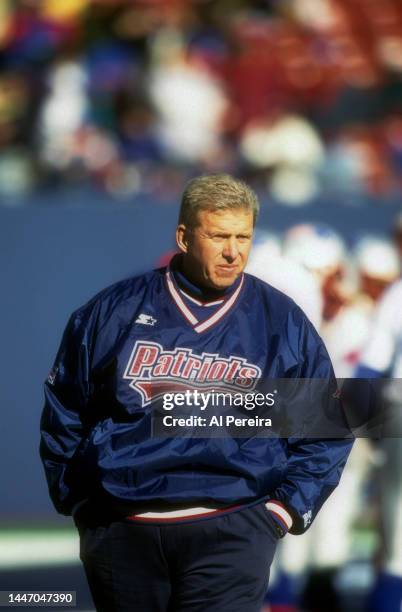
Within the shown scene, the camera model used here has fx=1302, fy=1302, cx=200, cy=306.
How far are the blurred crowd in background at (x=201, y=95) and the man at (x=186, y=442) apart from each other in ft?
14.2

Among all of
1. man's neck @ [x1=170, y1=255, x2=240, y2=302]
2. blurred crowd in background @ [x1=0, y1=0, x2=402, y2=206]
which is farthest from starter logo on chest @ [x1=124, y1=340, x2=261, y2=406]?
blurred crowd in background @ [x1=0, y1=0, x2=402, y2=206]

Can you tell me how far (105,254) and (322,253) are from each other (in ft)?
5.75

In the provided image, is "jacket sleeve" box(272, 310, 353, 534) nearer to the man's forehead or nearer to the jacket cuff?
the jacket cuff

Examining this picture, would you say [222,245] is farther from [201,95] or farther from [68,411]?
[201,95]

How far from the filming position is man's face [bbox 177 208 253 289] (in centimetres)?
330

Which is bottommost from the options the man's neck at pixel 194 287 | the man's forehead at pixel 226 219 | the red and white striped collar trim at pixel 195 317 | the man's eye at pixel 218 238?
the red and white striped collar trim at pixel 195 317

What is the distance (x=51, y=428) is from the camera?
3.41m

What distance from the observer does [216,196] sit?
331cm

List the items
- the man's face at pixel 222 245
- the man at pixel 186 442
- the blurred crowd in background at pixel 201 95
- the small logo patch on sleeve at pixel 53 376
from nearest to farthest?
1. the man at pixel 186 442
2. the man's face at pixel 222 245
3. the small logo patch on sleeve at pixel 53 376
4. the blurred crowd in background at pixel 201 95

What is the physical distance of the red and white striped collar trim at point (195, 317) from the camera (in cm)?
332

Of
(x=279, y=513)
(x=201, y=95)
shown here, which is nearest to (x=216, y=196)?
(x=279, y=513)

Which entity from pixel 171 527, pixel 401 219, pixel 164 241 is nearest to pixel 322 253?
pixel 401 219

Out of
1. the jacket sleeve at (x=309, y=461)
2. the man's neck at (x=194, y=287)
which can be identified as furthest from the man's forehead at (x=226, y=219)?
→ the jacket sleeve at (x=309, y=461)

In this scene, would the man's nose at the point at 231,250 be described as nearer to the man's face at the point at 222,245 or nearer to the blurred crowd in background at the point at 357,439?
the man's face at the point at 222,245
